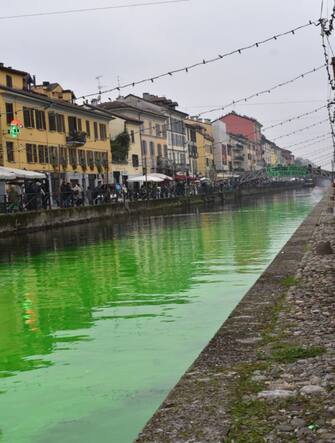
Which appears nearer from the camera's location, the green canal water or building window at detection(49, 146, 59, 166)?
the green canal water

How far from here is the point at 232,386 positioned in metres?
5.54

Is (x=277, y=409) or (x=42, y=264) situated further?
(x=42, y=264)

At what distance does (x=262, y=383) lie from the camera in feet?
18.1

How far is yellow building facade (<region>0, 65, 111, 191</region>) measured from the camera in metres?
49.7

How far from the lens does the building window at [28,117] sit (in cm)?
5194

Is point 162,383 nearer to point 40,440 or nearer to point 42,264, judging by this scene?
point 40,440

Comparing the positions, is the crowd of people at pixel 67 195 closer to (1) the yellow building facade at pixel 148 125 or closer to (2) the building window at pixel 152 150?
(1) the yellow building facade at pixel 148 125

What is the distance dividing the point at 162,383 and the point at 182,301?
500cm

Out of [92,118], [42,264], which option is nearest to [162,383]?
[42,264]

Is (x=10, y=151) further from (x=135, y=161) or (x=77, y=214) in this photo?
(x=135, y=161)

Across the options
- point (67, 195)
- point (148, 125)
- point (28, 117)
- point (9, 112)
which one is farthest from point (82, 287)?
point (148, 125)

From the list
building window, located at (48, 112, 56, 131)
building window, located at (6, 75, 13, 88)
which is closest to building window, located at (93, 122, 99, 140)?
building window, located at (48, 112, 56, 131)

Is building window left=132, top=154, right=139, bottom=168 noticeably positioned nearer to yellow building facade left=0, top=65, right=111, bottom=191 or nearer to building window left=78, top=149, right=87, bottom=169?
yellow building facade left=0, top=65, right=111, bottom=191

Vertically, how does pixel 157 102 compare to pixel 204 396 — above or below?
above
